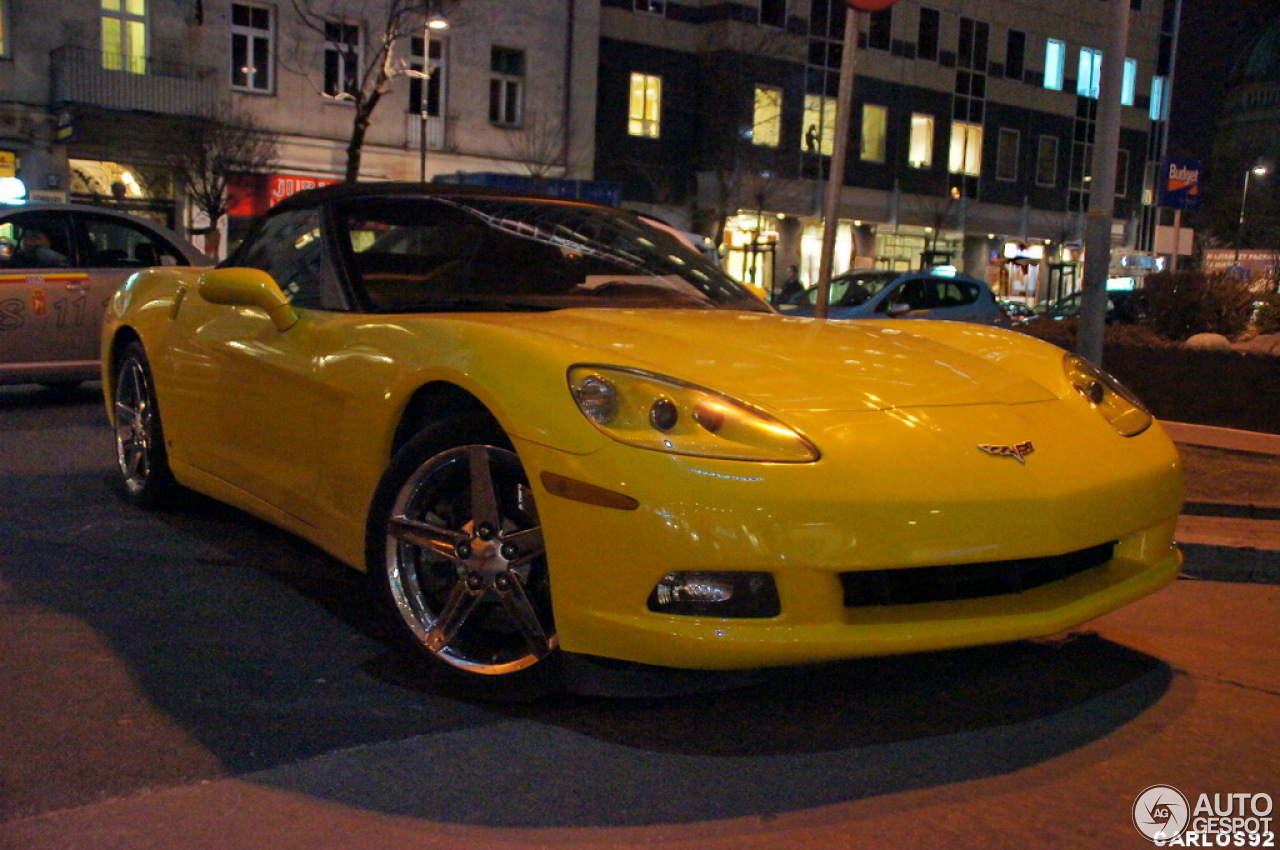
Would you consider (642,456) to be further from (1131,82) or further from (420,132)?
(1131,82)

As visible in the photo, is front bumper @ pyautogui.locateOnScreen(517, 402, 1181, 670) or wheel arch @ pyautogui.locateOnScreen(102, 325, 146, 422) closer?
front bumper @ pyautogui.locateOnScreen(517, 402, 1181, 670)

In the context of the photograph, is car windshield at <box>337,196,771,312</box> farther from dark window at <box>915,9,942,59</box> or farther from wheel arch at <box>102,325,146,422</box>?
dark window at <box>915,9,942,59</box>

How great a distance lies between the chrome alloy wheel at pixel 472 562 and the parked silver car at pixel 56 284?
653 cm

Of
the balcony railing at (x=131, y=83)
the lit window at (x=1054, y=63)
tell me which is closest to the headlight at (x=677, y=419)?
the balcony railing at (x=131, y=83)

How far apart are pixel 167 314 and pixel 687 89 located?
31281mm

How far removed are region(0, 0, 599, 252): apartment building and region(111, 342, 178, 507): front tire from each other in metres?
19.9

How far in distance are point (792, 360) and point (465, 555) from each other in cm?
99

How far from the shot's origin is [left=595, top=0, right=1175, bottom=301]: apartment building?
113 feet

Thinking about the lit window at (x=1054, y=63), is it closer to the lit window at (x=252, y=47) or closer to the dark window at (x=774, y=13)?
the dark window at (x=774, y=13)

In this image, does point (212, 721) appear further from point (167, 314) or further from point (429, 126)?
point (429, 126)

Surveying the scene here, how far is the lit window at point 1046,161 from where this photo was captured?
4553 centimetres

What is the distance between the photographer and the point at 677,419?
9.76 ft

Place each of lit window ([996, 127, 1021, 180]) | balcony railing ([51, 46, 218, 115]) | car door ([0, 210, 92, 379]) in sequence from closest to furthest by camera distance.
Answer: car door ([0, 210, 92, 379]), balcony railing ([51, 46, 218, 115]), lit window ([996, 127, 1021, 180])

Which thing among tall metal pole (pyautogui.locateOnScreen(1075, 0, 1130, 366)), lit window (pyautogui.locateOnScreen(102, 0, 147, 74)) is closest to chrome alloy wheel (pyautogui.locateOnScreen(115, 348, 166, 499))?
tall metal pole (pyautogui.locateOnScreen(1075, 0, 1130, 366))
